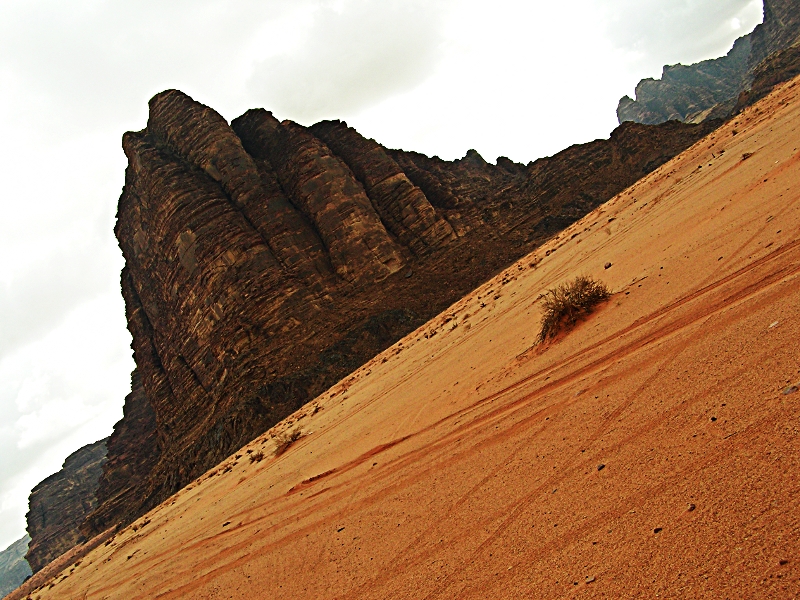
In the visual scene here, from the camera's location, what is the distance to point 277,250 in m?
37.2

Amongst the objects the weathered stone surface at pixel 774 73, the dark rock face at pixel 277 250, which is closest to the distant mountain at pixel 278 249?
the dark rock face at pixel 277 250

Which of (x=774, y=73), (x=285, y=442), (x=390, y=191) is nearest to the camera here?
(x=285, y=442)

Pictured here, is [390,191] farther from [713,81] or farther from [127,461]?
[713,81]

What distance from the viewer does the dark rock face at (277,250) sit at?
31.6 meters

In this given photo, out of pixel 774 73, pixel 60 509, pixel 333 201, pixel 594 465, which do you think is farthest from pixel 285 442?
pixel 60 509

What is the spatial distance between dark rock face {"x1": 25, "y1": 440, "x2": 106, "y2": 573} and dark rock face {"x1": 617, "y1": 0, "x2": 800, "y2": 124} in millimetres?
128584

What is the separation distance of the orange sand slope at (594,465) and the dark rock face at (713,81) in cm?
10431

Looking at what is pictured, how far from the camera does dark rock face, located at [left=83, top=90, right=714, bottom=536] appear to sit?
104ft

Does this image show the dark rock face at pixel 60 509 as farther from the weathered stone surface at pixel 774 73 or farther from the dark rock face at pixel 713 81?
the dark rock face at pixel 713 81

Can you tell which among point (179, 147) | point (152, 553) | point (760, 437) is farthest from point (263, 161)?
point (760, 437)

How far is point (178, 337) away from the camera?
4075 cm

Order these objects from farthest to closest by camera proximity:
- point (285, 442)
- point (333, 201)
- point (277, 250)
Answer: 1. point (333, 201)
2. point (277, 250)
3. point (285, 442)

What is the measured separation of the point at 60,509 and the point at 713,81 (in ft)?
679

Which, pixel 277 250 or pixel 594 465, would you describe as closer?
pixel 594 465
